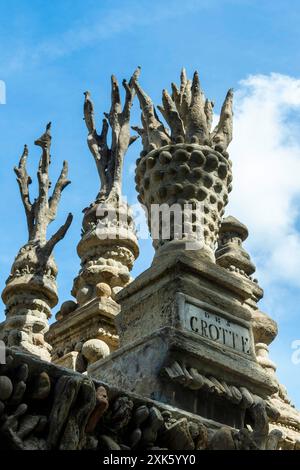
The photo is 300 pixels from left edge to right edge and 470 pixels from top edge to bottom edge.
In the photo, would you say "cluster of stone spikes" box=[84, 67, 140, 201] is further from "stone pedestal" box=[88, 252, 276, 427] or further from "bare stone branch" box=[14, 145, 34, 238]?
"stone pedestal" box=[88, 252, 276, 427]

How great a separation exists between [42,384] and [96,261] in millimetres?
5150

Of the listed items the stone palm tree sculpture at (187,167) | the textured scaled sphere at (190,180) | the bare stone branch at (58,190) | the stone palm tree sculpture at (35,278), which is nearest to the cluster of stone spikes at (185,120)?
the stone palm tree sculpture at (187,167)

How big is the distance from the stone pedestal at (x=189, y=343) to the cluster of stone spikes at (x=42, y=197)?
4162 millimetres

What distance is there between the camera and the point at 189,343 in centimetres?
488

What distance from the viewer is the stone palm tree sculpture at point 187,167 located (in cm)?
603

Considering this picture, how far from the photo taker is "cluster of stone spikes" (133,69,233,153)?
642 cm

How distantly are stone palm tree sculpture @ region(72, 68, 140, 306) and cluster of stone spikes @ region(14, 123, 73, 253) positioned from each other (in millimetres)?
619

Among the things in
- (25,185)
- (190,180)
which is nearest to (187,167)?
(190,180)

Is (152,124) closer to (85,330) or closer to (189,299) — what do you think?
(189,299)

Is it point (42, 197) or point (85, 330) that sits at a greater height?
point (42, 197)

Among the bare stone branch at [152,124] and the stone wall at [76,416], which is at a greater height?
the bare stone branch at [152,124]

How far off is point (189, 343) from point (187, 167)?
1720mm

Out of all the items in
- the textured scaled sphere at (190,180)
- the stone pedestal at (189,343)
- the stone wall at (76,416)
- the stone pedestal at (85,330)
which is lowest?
the stone wall at (76,416)

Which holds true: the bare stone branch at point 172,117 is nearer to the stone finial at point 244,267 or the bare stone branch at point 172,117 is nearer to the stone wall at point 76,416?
the stone finial at point 244,267
